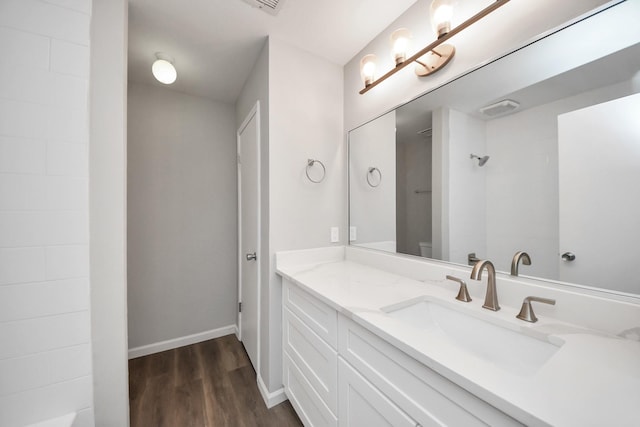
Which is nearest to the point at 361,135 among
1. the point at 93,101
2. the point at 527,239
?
the point at 527,239

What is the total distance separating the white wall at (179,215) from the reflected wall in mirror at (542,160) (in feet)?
6.23

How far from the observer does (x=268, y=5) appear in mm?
1261

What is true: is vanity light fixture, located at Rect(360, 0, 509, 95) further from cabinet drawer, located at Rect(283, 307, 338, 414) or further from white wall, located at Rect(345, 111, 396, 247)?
cabinet drawer, located at Rect(283, 307, 338, 414)

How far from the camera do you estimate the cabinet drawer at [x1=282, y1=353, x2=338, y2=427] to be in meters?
1.02

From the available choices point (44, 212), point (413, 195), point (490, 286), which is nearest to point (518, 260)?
point (490, 286)

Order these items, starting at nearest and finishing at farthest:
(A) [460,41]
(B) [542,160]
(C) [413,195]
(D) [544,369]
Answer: (D) [544,369] < (B) [542,160] < (A) [460,41] < (C) [413,195]

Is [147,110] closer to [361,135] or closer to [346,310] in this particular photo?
[361,135]

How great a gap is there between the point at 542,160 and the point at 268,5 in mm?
1537

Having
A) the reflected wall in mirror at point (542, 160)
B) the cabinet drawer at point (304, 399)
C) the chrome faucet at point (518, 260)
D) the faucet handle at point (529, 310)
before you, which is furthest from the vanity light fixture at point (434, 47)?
the cabinet drawer at point (304, 399)

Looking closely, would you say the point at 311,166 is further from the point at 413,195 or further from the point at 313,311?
the point at 313,311

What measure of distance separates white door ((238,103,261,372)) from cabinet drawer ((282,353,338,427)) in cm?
38

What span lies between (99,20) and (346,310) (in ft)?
5.77

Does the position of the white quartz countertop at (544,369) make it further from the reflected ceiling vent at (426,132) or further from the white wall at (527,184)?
the reflected ceiling vent at (426,132)

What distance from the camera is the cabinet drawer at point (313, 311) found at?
3.18ft
